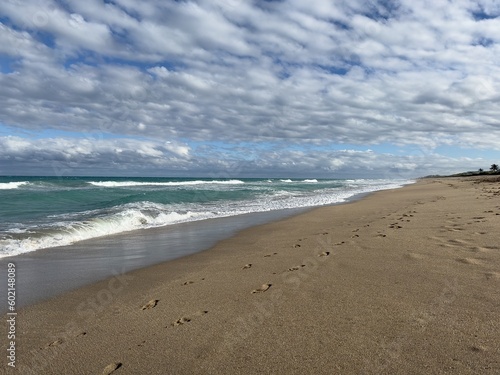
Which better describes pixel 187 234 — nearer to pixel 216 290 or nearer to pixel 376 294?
pixel 216 290

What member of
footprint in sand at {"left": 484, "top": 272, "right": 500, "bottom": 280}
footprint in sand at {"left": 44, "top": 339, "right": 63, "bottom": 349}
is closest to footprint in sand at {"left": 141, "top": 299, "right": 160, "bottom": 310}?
footprint in sand at {"left": 44, "top": 339, "right": 63, "bottom": 349}

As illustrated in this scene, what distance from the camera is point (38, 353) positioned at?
3.68 meters

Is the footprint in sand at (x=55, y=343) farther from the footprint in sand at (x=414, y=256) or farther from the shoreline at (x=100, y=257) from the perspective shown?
the footprint in sand at (x=414, y=256)

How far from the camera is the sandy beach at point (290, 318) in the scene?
314cm

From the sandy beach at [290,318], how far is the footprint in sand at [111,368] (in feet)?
0.04

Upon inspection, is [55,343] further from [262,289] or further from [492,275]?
[492,275]

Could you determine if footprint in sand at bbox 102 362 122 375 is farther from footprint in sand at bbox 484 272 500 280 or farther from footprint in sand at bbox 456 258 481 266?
footprint in sand at bbox 456 258 481 266

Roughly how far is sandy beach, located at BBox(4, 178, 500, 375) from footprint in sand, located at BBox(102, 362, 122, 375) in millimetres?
11

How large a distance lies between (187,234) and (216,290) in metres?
6.65

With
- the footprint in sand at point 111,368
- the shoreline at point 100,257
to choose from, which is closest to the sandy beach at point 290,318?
the footprint in sand at point 111,368

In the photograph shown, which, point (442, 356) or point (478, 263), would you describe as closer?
point (442, 356)

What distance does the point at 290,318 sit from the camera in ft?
13.2

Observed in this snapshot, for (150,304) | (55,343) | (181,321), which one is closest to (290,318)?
(181,321)

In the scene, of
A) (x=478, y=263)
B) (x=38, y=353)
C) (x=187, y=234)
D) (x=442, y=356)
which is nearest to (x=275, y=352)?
(x=442, y=356)
